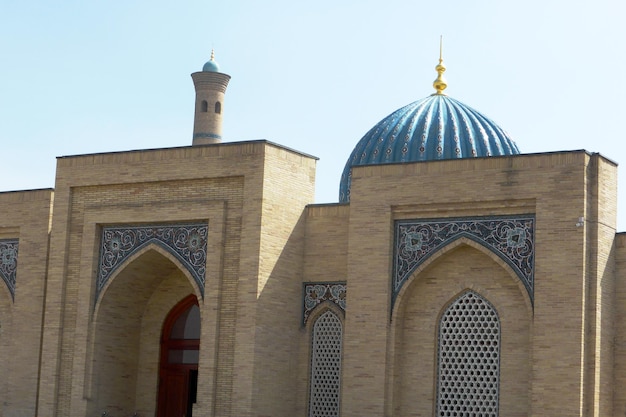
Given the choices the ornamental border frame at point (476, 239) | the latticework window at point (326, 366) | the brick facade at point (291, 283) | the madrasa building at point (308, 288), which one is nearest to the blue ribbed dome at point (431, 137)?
the madrasa building at point (308, 288)

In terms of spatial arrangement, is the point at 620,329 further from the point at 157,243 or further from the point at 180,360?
the point at 180,360

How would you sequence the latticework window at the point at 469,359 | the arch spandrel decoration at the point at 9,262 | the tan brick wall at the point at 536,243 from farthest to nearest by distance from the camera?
the arch spandrel decoration at the point at 9,262, the latticework window at the point at 469,359, the tan brick wall at the point at 536,243

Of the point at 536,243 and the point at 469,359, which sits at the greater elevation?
the point at 536,243

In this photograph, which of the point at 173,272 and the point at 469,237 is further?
the point at 173,272

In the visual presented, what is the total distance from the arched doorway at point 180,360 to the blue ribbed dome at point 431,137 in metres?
3.30

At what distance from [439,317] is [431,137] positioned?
16.3 ft

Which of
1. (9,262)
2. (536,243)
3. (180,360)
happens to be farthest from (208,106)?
(536,243)

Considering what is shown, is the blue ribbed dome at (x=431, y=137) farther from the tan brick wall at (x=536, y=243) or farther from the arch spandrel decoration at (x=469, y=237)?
the arch spandrel decoration at (x=469, y=237)

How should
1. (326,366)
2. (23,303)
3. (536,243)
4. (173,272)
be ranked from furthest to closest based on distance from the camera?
(23,303) < (173,272) < (326,366) < (536,243)

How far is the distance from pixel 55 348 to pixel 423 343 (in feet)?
15.9

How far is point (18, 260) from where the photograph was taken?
16.8 m

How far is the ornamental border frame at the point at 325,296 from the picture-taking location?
14633 millimetres

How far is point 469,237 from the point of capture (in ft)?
44.0

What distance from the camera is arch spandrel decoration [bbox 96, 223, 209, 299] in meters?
15.0
